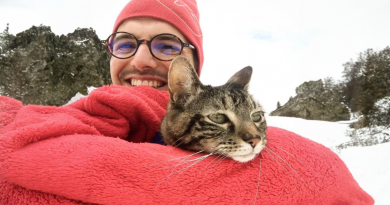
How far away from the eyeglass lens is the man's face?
1.8 inches

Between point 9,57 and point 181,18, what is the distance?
753cm

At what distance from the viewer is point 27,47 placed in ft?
29.8

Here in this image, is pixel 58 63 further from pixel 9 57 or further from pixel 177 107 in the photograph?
pixel 177 107

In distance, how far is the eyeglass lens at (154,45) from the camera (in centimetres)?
221

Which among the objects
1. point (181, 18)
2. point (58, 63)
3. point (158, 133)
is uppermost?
point (58, 63)

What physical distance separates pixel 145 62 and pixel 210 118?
0.99 meters

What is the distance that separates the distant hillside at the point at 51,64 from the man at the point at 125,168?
698cm

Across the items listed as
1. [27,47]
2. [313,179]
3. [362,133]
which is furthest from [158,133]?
[362,133]

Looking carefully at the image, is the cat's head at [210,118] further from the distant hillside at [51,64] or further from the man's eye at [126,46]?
the distant hillside at [51,64]

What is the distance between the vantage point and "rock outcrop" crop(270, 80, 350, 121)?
19.2 m

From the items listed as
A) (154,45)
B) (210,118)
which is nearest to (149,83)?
(154,45)

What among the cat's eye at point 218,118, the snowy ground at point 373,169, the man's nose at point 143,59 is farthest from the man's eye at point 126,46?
the snowy ground at point 373,169

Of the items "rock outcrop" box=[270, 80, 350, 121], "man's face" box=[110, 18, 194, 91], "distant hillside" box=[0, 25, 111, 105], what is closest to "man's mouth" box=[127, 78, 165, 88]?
"man's face" box=[110, 18, 194, 91]

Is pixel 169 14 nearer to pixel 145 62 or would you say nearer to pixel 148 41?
pixel 148 41
